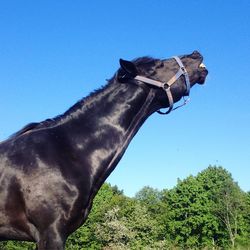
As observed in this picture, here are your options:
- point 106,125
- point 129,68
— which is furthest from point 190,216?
point 106,125

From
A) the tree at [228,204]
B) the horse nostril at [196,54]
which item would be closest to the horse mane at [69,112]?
the horse nostril at [196,54]

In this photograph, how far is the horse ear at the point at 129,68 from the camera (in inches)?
289

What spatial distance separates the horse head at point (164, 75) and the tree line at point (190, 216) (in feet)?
252

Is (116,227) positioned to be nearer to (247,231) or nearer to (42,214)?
(247,231)

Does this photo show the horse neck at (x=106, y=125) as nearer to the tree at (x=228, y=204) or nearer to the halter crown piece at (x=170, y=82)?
the halter crown piece at (x=170, y=82)

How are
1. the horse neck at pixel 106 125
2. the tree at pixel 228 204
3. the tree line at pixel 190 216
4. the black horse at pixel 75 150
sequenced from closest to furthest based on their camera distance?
the black horse at pixel 75 150, the horse neck at pixel 106 125, the tree line at pixel 190 216, the tree at pixel 228 204

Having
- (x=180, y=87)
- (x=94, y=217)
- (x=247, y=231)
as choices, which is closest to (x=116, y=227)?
(x=94, y=217)

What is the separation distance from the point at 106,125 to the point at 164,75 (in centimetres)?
147

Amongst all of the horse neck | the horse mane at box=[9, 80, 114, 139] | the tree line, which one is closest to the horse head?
the horse neck

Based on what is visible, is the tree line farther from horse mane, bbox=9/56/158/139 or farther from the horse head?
horse mane, bbox=9/56/158/139

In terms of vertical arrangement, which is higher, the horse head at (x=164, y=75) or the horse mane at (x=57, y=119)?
the horse head at (x=164, y=75)

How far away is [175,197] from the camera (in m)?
103

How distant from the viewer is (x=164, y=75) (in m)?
7.70

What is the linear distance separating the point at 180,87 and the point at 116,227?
72507mm
